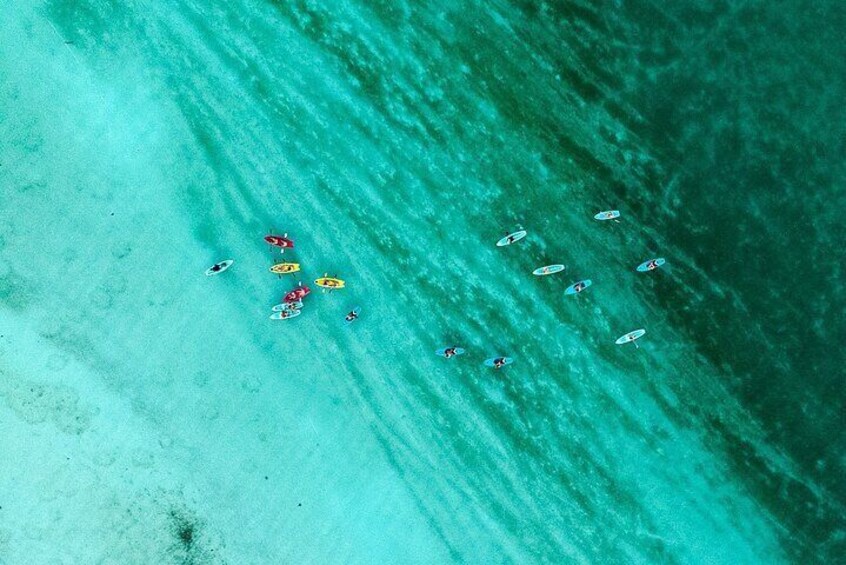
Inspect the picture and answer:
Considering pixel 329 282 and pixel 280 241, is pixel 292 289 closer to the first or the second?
pixel 329 282

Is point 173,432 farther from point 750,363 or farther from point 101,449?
point 750,363

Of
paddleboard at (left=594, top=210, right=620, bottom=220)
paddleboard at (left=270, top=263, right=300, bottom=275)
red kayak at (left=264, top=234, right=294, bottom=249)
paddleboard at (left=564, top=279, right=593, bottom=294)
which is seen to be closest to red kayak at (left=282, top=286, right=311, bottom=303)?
paddleboard at (left=270, top=263, right=300, bottom=275)

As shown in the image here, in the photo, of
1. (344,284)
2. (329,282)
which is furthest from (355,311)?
(329,282)

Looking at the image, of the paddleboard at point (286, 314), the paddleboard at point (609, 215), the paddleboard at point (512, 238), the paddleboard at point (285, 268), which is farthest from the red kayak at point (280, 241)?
the paddleboard at point (609, 215)

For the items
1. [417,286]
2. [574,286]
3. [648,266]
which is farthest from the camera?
[417,286]

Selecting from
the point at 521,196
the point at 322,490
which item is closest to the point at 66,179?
the point at 322,490

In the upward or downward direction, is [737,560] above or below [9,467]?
below
